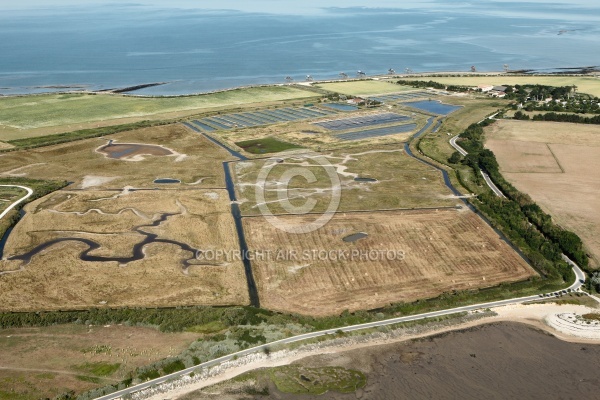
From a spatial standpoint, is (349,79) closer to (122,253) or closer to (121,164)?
(121,164)

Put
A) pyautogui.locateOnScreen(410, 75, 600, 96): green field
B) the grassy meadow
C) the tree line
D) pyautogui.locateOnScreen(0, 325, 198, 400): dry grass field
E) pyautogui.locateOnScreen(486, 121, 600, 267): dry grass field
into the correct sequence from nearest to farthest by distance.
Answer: pyautogui.locateOnScreen(0, 325, 198, 400): dry grass field → the tree line → pyautogui.locateOnScreen(486, 121, 600, 267): dry grass field → the grassy meadow → pyautogui.locateOnScreen(410, 75, 600, 96): green field

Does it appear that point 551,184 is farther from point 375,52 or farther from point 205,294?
point 375,52

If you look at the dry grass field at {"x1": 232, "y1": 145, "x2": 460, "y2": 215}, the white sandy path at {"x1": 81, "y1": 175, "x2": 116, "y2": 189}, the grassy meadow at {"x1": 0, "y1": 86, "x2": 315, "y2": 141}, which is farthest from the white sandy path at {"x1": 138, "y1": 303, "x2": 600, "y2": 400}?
the grassy meadow at {"x1": 0, "y1": 86, "x2": 315, "y2": 141}

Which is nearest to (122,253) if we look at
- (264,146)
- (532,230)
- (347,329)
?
(347,329)

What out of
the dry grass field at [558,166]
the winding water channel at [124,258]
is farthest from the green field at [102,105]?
the dry grass field at [558,166]

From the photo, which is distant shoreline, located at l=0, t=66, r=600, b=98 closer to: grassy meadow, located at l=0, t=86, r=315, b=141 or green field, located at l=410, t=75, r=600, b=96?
green field, located at l=410, t=75, r=600, b=96
